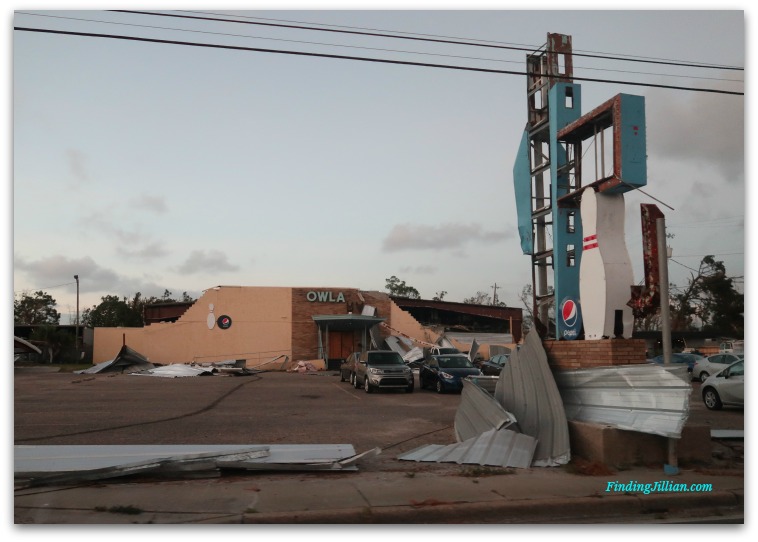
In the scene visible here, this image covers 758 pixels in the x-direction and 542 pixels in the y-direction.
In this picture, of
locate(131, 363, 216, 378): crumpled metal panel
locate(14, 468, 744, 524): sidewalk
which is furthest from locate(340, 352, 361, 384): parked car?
locate(14, 468, 744, 524): sidewalk

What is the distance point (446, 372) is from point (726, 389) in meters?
9.55

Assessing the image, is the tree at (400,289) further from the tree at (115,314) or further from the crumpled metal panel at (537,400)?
the crumpled metal panel at (537,400)

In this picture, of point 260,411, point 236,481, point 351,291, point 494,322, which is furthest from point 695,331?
point 236,481

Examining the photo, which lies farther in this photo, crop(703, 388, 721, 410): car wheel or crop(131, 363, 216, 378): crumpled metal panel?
crop(131, 363, 216, 378): crumpled metal panel

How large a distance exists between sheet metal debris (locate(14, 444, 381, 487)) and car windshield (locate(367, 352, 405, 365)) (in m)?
14.8

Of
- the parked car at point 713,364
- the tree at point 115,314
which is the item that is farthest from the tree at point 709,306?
the tree at point 115,314

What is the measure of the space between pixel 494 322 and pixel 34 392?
44.3 m

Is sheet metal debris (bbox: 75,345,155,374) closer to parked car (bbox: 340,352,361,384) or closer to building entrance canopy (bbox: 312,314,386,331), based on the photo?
building entrance canopy (bbox: 312,314,386,331)

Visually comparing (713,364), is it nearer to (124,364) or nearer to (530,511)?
(530,511)

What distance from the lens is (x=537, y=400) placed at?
10695 mm

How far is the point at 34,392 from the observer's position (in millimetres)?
23625

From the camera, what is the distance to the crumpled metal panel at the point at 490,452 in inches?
389

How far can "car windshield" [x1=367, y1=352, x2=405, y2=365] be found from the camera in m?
25.3

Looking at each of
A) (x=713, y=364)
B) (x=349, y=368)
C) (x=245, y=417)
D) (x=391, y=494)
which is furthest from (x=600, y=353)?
(x=713, y=364)
